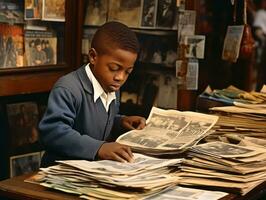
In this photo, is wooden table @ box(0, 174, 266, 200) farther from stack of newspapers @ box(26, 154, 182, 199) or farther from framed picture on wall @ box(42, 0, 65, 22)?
framed picture on wall @ box(42, 0, 65, 22)

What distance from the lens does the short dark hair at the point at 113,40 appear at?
78.4 inches

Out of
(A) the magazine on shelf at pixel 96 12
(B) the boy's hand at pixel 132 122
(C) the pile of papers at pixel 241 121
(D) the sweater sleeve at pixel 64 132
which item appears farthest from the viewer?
(A) the magazine on shelf at pixel 96 12

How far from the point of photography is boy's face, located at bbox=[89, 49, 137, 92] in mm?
1974

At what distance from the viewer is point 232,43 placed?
2855mm

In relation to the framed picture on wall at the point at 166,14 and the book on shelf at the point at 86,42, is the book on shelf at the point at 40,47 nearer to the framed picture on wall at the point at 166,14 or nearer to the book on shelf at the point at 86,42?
the book on shelf at the point at 86,42

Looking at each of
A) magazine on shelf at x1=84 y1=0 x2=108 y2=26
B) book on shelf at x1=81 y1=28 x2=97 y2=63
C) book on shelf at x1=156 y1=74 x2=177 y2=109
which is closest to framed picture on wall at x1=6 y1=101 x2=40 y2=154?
book on shelf at x1=81 y1=28 x2=97 y2=63

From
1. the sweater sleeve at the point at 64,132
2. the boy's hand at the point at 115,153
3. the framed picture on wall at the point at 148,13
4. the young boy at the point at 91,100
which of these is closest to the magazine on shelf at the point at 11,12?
the framed picture on wall at the point at 148,13

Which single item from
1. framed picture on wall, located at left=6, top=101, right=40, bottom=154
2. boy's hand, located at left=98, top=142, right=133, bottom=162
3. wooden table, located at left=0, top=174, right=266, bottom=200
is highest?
boy's hand, located at left=98, top=142, right=133, bottom=162

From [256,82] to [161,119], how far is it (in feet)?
4.60

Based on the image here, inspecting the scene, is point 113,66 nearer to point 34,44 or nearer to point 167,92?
point 167,92

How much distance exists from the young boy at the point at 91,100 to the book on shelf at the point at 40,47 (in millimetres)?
824

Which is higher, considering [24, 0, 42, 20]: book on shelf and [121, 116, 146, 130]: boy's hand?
[24, 0, 42, 20]: book on shelf

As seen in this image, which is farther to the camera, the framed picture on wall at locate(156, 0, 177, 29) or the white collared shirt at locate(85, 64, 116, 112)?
the framed picture on wall at locate(156, 0, 177, 29)

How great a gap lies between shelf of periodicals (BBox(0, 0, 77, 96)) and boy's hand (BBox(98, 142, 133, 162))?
1.12m
